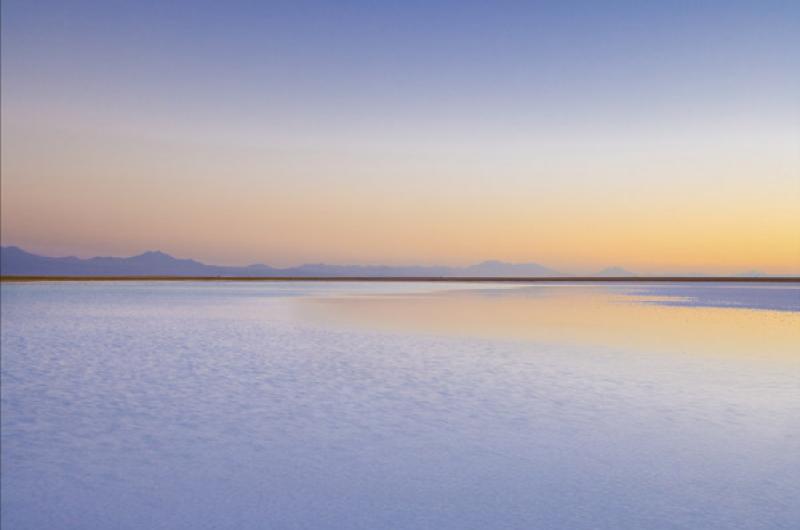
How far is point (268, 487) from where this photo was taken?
16.3 feet

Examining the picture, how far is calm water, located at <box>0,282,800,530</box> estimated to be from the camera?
14.9ft

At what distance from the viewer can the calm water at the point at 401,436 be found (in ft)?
14.9

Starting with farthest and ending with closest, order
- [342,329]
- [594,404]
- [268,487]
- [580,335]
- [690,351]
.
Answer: [342,329]
[580,335]
[690,351]
[594,404]
[268,487]

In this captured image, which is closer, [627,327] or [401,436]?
[401,436]

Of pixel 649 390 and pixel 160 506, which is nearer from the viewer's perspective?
pixel 160 506

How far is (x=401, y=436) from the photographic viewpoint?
254 inches

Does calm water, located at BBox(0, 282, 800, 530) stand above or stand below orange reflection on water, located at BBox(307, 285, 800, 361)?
below

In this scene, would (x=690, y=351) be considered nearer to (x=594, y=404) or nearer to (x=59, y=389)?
(x=594, y=404)

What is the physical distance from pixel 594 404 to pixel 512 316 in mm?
13845

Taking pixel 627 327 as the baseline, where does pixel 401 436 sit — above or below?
below

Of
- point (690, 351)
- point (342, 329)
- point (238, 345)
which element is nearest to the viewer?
point (690, 351)

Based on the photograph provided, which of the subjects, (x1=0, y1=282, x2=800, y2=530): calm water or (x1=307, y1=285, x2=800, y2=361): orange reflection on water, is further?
(x1=307, y1=285, x2=800, y2=361): orange reflection on water

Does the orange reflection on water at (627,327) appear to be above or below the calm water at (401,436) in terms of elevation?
above

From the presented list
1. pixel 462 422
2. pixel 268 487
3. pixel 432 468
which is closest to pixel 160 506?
pixel 268 487
